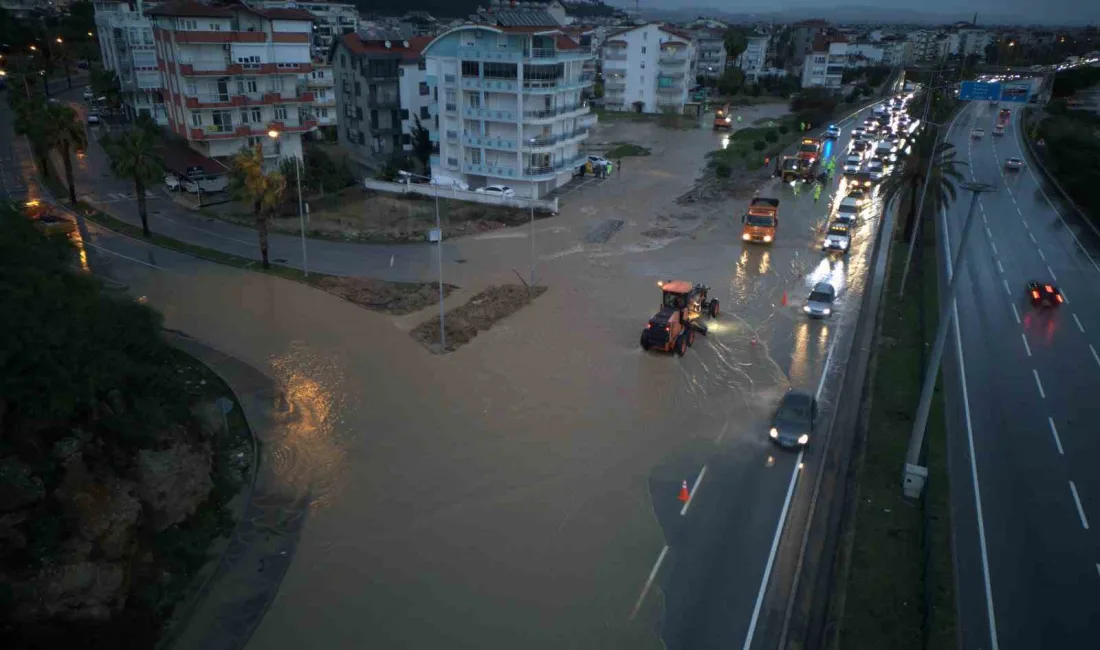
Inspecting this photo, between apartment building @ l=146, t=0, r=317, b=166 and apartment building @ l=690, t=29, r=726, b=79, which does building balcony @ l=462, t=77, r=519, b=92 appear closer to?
apartment building @ l=146, t=0, r=317, b=166

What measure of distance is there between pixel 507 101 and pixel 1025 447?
43516 mm

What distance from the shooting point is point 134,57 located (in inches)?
2586

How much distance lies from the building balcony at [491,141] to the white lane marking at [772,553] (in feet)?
131

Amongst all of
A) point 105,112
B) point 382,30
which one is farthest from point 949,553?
point 105,112

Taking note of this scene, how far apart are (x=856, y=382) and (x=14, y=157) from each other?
233 feet

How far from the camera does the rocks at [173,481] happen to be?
55.8ft

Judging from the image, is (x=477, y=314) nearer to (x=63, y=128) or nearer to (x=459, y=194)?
(x=459, y=194)

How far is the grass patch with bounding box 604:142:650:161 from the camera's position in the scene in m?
75.0

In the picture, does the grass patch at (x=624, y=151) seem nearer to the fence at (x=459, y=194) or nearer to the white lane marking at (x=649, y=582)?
the fence at (x=459, y=194)

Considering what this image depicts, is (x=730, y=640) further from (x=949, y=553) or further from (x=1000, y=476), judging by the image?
(x=1000, y=476)

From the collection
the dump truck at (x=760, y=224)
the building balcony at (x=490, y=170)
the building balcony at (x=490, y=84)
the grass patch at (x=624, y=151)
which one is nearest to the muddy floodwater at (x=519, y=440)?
the dump truck at (x=760, y=224)

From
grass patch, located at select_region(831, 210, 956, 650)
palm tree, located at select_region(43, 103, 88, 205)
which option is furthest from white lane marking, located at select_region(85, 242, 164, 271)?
grass patch, located at select_region(831, 210, 956, 650)

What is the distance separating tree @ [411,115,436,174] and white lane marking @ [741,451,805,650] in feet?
166

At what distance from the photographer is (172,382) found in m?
19.3
